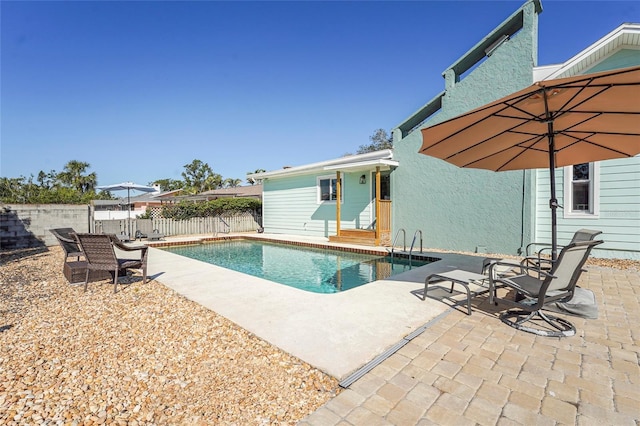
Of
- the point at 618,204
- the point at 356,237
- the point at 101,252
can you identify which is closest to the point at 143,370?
the point at 101,252

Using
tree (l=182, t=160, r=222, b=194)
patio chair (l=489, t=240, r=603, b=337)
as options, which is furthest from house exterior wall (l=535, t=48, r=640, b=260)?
tree (l=182, t=160, r=222, b=194)

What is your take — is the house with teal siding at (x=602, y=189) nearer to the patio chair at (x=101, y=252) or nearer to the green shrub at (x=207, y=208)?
the patio chair at (x=101, y=252)

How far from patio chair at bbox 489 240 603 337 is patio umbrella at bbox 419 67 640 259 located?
0.95 metres

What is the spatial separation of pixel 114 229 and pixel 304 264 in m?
9.17

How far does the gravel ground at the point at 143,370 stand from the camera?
2.06 meters

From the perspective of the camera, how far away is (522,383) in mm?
2359

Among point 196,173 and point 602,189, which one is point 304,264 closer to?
point 602,189

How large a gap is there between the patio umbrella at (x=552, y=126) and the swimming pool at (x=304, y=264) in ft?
11.9

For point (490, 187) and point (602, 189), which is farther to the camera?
point (490, 187)

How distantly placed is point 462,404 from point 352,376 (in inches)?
32.1

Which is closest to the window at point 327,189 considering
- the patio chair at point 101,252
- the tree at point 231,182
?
the patio chair at point 101,252

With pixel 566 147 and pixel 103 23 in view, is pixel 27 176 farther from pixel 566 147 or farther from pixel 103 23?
pixel 566 147

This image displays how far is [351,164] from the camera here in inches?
440

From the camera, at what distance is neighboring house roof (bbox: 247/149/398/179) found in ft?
35.1
